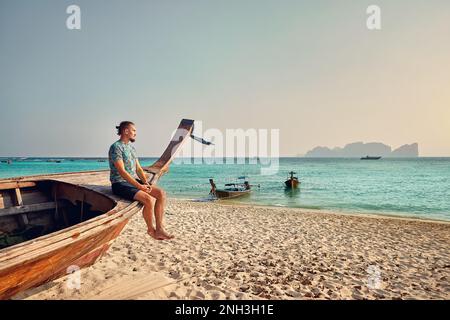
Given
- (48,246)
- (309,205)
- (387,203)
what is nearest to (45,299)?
(48,246)

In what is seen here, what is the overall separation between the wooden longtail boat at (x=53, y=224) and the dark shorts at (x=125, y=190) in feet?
0.54

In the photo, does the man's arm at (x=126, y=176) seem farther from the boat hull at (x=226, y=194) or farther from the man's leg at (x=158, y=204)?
the boat hull at (x=226, y=194)

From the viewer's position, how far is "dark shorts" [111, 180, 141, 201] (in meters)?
→ 4.76

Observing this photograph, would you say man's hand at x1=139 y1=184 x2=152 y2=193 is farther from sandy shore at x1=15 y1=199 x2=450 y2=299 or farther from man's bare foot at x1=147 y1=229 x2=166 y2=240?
sandy shore at x1=15 y1=199 x2=450 y2=299

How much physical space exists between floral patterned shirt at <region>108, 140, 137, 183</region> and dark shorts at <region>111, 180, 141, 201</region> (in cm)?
16

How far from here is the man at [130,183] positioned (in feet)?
15.6

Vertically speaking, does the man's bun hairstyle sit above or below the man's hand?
above

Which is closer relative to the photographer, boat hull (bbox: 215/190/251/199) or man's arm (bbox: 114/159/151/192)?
man's arm (bbox: 114/159/151/192)

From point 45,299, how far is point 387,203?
88.0 feet

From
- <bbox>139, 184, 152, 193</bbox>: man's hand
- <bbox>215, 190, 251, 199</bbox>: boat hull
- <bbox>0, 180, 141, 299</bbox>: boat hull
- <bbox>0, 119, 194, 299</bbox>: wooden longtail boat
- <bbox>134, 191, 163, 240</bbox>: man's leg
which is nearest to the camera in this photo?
<bbox>0, 180, 141, 299</bbox>: boat hull

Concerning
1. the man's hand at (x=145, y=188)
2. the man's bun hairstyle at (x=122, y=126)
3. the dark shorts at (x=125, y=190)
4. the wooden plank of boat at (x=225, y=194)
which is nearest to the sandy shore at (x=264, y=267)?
the dark shorts at (x=125, y=190)

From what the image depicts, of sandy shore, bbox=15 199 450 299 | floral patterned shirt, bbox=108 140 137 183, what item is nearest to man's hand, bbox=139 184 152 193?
floral patterned shirt, bbox=108 140 137 183
